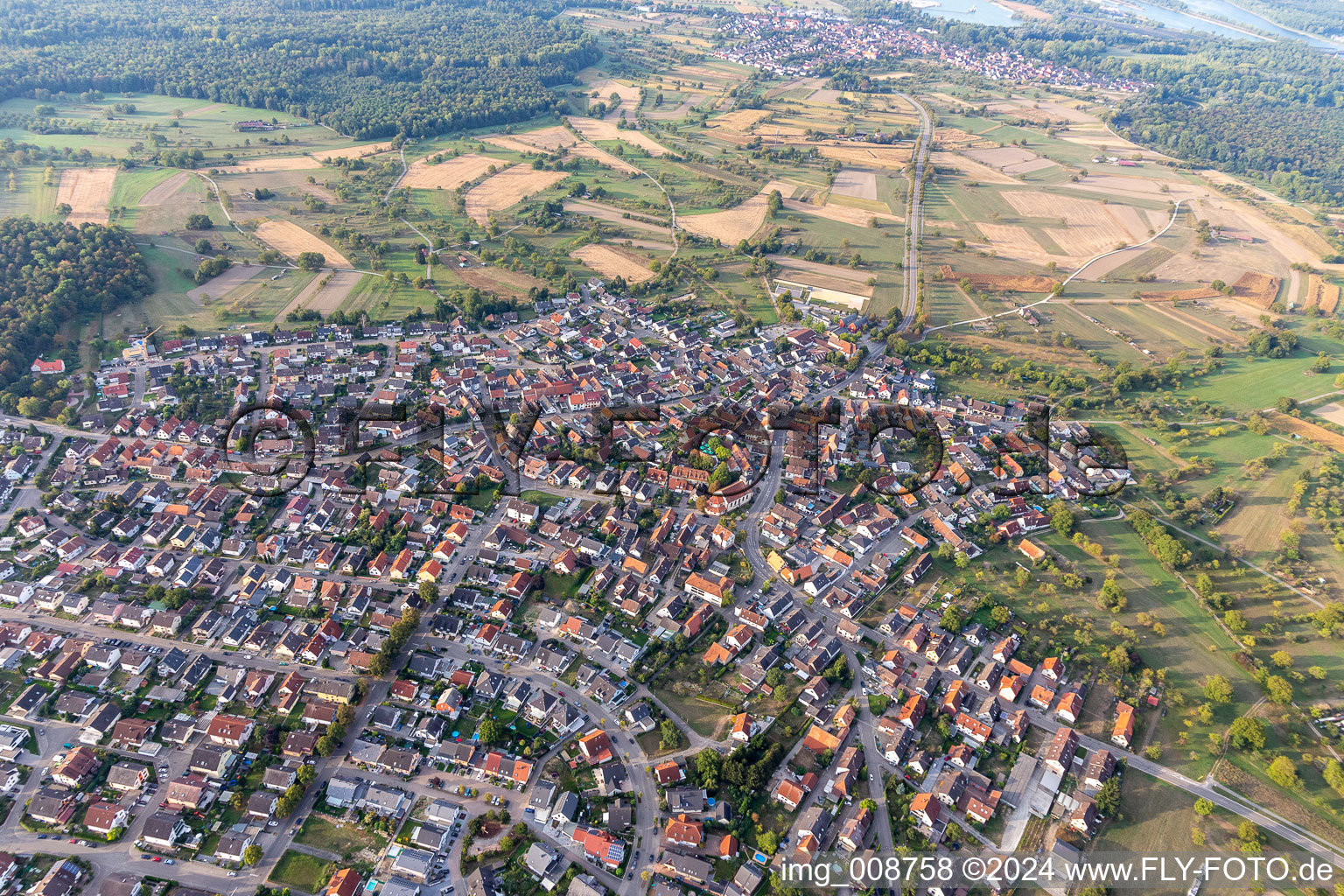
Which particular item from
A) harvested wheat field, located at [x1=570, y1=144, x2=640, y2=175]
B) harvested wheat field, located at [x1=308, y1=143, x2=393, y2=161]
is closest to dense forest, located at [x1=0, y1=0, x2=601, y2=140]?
harvested wheat field, located at [x1=308, y1=143, x2=393, y2=161]

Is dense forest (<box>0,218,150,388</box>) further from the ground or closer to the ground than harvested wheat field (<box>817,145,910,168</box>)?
closer to the ground

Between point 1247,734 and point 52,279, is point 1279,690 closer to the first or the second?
point 1247,734

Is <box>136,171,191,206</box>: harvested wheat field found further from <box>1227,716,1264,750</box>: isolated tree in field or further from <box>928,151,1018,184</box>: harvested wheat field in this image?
<box>1227,716,1264,750</box>: isolated tree in field

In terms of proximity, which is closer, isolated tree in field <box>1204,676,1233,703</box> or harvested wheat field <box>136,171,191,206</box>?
isolated tree in field <box>1204,676,1233,703</box>

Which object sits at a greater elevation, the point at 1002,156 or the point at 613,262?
the point at 1002,156

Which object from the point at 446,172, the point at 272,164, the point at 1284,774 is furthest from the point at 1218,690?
the point at 272,164

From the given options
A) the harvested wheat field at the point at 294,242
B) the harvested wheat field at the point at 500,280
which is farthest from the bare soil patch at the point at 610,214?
the harvested wheat field at the point at 294,242
